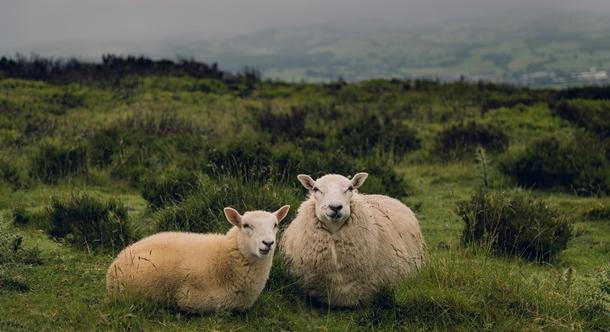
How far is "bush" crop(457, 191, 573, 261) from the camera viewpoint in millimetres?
8906

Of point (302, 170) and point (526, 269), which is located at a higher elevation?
point (302, 170)

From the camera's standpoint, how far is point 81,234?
27.2ft

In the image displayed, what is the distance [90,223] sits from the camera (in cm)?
852

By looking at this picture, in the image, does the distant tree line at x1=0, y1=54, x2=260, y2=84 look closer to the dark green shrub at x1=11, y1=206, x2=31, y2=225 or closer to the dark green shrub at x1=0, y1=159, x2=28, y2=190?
the dark green shrub at x1=0, y1=159, x2=28, y2=190

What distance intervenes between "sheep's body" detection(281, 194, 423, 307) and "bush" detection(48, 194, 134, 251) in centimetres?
217

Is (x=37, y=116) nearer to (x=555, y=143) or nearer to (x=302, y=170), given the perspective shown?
(x=302, y=170)

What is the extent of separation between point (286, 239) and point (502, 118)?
14847mm

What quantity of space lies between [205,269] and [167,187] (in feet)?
13.9

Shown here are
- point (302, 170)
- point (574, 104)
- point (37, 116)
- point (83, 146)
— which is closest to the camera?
point (302, 170)

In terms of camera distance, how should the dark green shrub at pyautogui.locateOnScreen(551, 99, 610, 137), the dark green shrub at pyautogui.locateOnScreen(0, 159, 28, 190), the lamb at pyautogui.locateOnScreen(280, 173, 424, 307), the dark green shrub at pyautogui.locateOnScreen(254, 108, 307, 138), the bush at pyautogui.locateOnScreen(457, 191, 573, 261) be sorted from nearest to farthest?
1. the lamb at pyautogui.locateOnScreen(280, 173, 424, 307)
2. the bush at pyautogui.locateOnScreen(457, 191, 573, 261)
3. the dark green shrub at pyautogui.locateOnScreen(0, 159, 28, 190)
4. the dark green shrub at pyautogui.locateOnScreen(254, 108, 307, 138)
5. the dark green shrub at pyautogui.locateOnScreen(551, 99, 610, 137)

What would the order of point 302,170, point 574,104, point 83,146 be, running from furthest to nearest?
point 574,104, point 83,146, point 302,170

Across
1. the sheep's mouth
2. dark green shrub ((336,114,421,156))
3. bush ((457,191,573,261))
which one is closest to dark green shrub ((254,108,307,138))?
dark green shrub ((336,114,421,156))

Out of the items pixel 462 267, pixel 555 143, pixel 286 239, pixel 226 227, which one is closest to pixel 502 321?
pixel 462 267

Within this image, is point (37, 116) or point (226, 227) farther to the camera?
point (37, 116)
